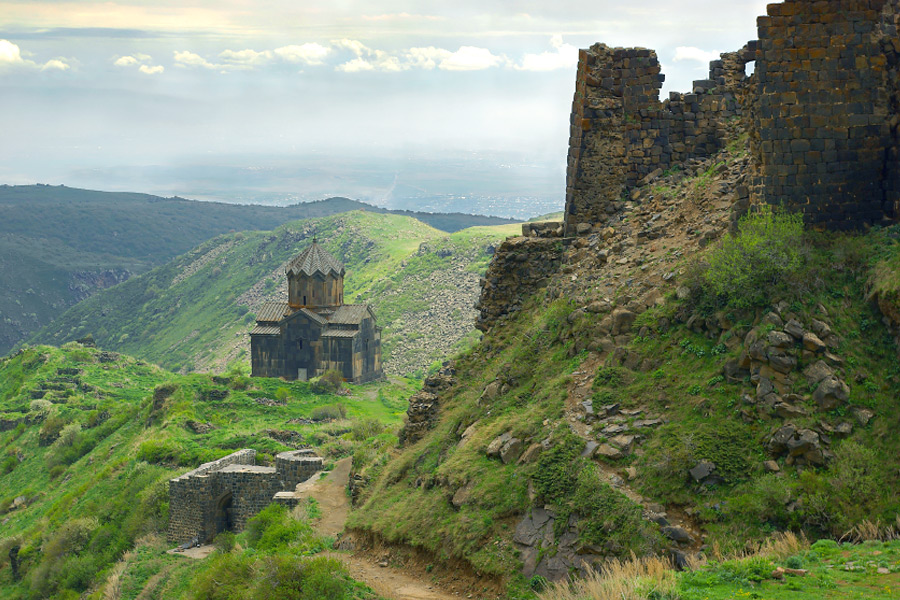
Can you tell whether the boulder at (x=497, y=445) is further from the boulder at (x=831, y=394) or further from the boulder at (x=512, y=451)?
the boulder at (x=831, y=394)

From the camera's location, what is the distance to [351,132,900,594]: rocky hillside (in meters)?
7.57

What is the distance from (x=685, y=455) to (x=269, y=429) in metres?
29.2

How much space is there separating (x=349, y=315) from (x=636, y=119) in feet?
134

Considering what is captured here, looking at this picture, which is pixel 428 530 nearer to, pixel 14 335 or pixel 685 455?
pixel 685 455

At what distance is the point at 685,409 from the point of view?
839 cm

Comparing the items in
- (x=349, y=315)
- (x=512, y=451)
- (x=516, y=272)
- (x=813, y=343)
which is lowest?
(x=349, y=315)

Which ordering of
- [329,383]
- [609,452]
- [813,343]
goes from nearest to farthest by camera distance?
1. [813,343]
2. [609,452]
3. [329,383]

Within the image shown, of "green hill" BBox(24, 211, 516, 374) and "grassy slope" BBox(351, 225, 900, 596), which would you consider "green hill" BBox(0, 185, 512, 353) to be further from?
"grassy slope" BBox(351, 225, 900, 596)

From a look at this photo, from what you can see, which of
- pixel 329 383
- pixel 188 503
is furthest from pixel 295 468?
pixel 329 383

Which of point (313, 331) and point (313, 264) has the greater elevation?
point (313, 264)

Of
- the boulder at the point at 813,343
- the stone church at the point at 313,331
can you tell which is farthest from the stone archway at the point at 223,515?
the stone church at the point at 313,331

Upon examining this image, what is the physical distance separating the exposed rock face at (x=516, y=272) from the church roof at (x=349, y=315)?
38.7 metres

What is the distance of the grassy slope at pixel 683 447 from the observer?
744cm

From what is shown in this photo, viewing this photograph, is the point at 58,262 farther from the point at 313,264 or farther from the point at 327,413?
the point at 327,413
